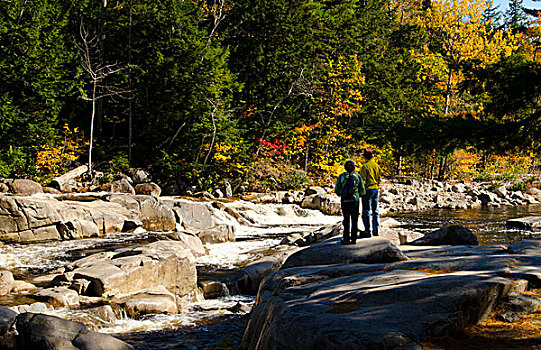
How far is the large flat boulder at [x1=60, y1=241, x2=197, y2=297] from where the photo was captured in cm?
761

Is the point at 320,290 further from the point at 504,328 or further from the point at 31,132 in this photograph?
the point at 31,132

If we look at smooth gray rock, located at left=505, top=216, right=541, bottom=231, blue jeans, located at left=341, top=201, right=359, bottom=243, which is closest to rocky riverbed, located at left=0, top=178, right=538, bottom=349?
blue jeans, located at left=341, top=201, right=359, bottom=243

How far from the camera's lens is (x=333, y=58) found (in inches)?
1145

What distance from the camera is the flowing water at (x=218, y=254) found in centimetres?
661

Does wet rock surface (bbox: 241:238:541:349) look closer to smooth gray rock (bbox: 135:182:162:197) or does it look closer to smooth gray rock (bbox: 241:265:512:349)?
smooth gray rock (bbox: 241:265:512:349)

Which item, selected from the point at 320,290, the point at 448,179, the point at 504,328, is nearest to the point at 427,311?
the point at 504,328

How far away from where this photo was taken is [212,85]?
74.7 ft

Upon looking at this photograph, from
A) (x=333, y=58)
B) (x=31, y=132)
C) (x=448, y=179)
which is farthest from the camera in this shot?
(x=448, y=179)

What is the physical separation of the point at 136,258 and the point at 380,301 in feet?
18.2

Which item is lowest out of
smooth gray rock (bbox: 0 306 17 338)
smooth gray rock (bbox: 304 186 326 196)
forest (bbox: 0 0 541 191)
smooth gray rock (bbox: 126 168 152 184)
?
smooth gray rock (bbox: 0 306 17 338)

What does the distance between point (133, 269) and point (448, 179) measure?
28.7m

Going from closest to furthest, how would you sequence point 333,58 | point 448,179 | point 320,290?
point 320,290 → point 333,58 → point 448,179

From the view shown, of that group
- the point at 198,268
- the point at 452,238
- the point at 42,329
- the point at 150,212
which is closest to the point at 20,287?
the point at 42,329

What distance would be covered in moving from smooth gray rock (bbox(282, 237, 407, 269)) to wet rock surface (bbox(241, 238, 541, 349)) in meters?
0.27
